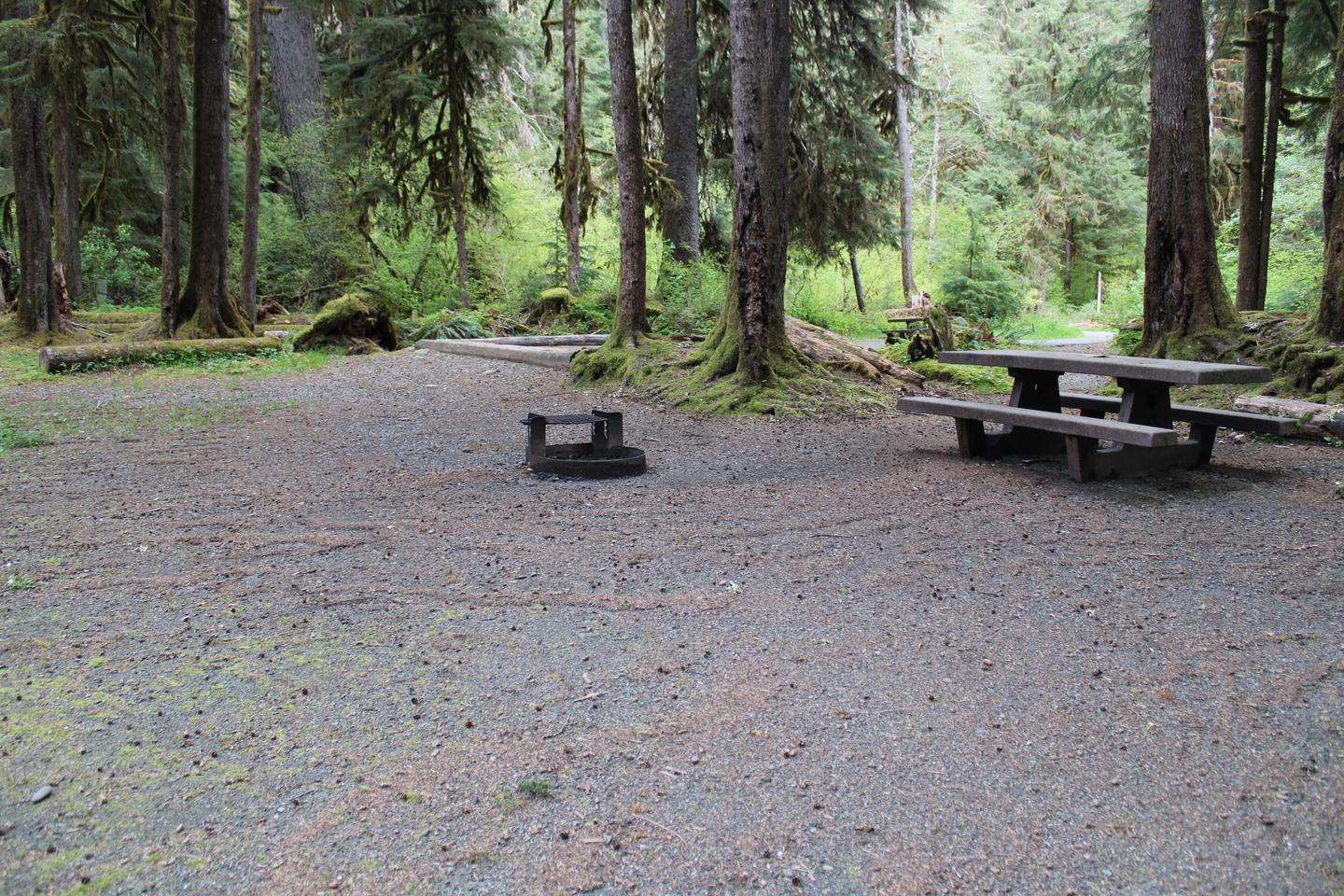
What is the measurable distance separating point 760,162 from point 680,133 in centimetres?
863

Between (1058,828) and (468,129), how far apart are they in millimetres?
19624

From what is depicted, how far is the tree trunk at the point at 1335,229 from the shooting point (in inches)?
332

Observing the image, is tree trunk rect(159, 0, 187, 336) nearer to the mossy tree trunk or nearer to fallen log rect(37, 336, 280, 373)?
fallen log rect(37, 336, 280, 373)

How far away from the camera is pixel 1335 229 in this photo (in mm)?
8484

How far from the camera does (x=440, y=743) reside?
271 cm

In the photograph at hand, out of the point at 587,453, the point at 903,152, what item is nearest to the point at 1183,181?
A: the point at 587,453

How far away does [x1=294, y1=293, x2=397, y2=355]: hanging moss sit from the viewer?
1515 cm

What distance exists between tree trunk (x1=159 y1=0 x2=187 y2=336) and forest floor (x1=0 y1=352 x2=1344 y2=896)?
30.6 feet

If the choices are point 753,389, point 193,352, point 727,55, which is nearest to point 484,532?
point 753,389

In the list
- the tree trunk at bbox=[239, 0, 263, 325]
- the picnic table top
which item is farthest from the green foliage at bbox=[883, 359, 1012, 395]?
the tree trunk at bbox=[239, 0, 263, 325]

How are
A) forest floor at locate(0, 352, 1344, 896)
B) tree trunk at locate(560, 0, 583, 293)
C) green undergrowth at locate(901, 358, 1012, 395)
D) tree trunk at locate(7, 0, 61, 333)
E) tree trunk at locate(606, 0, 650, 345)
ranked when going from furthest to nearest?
tree trunk at locate(560, 0, 583, 293) < tree trunk at locate(7, 0, 61, 333) < tree trunk at locate(606, 0, 650, 345) < green undergrowth at locate(901, 358, 1012, 395) < forest floor at locate(0, 352, 1344, 896)

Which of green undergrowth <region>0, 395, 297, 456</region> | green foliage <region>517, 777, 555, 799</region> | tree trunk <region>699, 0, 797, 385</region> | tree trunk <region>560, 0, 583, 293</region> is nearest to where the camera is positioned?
green foliage <region>517, 777, 555, 799</region>

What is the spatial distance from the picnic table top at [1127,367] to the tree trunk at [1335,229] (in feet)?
11.5

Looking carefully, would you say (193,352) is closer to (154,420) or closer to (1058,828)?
(154,420)
